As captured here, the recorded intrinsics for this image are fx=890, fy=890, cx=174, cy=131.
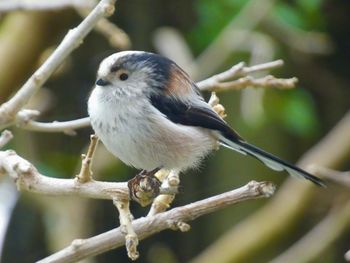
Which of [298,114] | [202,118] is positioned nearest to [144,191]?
[202,118]

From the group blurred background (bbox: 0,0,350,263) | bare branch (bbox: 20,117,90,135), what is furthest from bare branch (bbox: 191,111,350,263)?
bare branch (bbox: 20,117,90,135)

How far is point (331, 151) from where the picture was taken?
3314 millimetres

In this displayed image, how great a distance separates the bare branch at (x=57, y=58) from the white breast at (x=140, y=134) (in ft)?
0.47

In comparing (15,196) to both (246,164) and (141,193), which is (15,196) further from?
(141,193)

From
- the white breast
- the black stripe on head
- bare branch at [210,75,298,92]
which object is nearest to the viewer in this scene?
the white breast

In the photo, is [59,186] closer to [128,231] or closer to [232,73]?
[128,231]

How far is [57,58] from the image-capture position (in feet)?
5.83

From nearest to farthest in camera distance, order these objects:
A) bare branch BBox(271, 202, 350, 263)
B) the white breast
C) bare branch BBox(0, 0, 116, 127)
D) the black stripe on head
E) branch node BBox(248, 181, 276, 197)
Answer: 1. branch node BBox(248, 181, 276, 197)
2. bare branch BBox(0, 0, 116, 127)
3. the white breast
4. the black stripe on head
5. bare branch BBox(271, 202, 350, 263)

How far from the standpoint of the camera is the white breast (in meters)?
1.84

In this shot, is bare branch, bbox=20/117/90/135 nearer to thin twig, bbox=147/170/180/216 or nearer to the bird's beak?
the bird's beak

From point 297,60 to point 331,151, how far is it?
0.67 meters

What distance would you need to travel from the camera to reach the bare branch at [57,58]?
1717 millimetres

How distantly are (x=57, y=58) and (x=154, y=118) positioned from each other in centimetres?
25

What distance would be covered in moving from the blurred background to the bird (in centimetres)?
96
